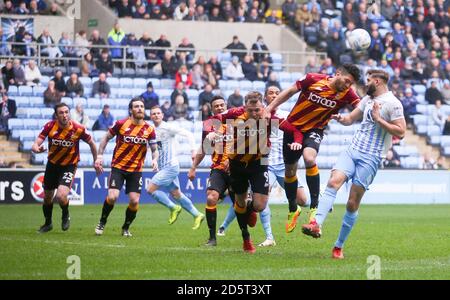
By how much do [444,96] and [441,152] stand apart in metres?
2.55

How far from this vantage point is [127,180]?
55.8ft

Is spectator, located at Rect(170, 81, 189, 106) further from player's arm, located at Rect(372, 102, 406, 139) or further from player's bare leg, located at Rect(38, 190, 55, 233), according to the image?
player's arm, located at Rect(372, 102, 406, 139)

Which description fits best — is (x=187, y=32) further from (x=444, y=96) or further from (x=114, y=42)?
(x=444, y=96)

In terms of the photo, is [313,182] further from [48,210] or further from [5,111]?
[5,111]

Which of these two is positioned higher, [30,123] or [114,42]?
[114,42]

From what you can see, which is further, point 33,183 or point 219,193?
point 33,183

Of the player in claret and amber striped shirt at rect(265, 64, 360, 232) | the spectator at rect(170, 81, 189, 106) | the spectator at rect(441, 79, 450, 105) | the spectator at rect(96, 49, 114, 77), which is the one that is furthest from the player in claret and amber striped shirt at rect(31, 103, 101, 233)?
the spectator at rect(441, 79, 450, 105)

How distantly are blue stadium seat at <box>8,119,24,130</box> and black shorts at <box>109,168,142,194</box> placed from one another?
35.0ft

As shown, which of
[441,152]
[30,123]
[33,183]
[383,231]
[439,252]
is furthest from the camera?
[441,152]

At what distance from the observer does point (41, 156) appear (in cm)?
2645

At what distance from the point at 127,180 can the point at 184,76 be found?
13.3 metres
